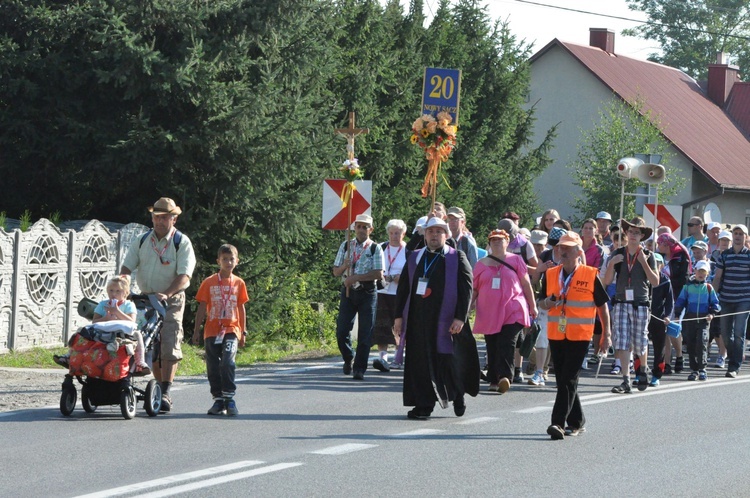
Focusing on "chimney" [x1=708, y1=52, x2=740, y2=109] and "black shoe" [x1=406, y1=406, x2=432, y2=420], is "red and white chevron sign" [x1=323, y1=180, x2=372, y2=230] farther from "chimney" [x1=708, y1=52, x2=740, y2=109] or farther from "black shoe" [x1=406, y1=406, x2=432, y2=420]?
"chimney" [x1=708, y1=52, x2=740, y2=109]

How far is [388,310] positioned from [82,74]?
5659 millimetres

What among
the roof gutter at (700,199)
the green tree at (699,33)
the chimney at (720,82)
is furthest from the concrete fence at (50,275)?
the green tree at (699,33)

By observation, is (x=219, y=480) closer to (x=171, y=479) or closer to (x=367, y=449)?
(x=171, y=479)

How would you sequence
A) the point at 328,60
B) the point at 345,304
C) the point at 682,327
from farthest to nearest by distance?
the point at 328,60
the point at 682,327
the point at 345,304

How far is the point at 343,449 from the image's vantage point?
32.6 ft

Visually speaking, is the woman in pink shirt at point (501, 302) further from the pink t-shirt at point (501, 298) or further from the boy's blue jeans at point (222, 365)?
the boy's blue jeans at point (222, 365)

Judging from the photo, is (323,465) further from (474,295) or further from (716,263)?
(716,263)

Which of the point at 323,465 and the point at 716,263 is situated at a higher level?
the point at 716,263

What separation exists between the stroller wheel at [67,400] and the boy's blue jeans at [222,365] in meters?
1.19

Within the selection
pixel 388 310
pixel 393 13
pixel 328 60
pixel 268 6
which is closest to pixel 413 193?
pixel 393 13

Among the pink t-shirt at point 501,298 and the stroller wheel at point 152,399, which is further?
the pink t-shirt at point 501,298

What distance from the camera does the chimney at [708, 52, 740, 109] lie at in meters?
55.8

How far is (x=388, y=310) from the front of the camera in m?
15.8

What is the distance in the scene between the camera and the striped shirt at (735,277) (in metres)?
17.7
